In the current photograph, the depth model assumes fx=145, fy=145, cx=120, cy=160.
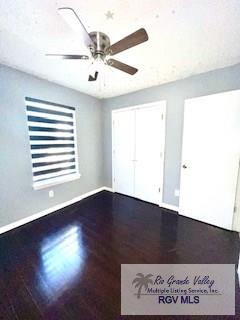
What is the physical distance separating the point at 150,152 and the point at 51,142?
6.42 feet

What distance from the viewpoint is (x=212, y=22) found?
1320 mm

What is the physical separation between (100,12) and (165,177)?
8.26 feet

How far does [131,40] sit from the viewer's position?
3.96 ft

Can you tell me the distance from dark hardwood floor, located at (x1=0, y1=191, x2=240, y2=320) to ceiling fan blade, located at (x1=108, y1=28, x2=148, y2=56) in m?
2.18

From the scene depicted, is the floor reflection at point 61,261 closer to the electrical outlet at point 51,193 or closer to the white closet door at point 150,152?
the electrical outlet at point 51,193

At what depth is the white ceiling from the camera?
3.83ft

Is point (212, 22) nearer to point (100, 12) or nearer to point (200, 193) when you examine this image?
point (100, 12)

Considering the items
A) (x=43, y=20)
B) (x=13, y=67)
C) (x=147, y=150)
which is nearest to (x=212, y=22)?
(x=43, y=20)

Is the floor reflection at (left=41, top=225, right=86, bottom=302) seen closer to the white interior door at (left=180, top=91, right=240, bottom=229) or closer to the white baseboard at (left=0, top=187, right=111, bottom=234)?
the white baseboard at (left=0, top=187, right=111, bottom=234)

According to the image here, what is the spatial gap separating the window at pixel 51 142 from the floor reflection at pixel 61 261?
1012 mm

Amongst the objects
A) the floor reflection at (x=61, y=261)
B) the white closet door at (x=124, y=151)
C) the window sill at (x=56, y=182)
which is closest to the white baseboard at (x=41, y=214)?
the window sill at (x=56, y=182)

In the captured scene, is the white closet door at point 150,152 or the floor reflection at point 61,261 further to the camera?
the white closet door at point 150,152

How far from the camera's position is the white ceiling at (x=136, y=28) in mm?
1166
